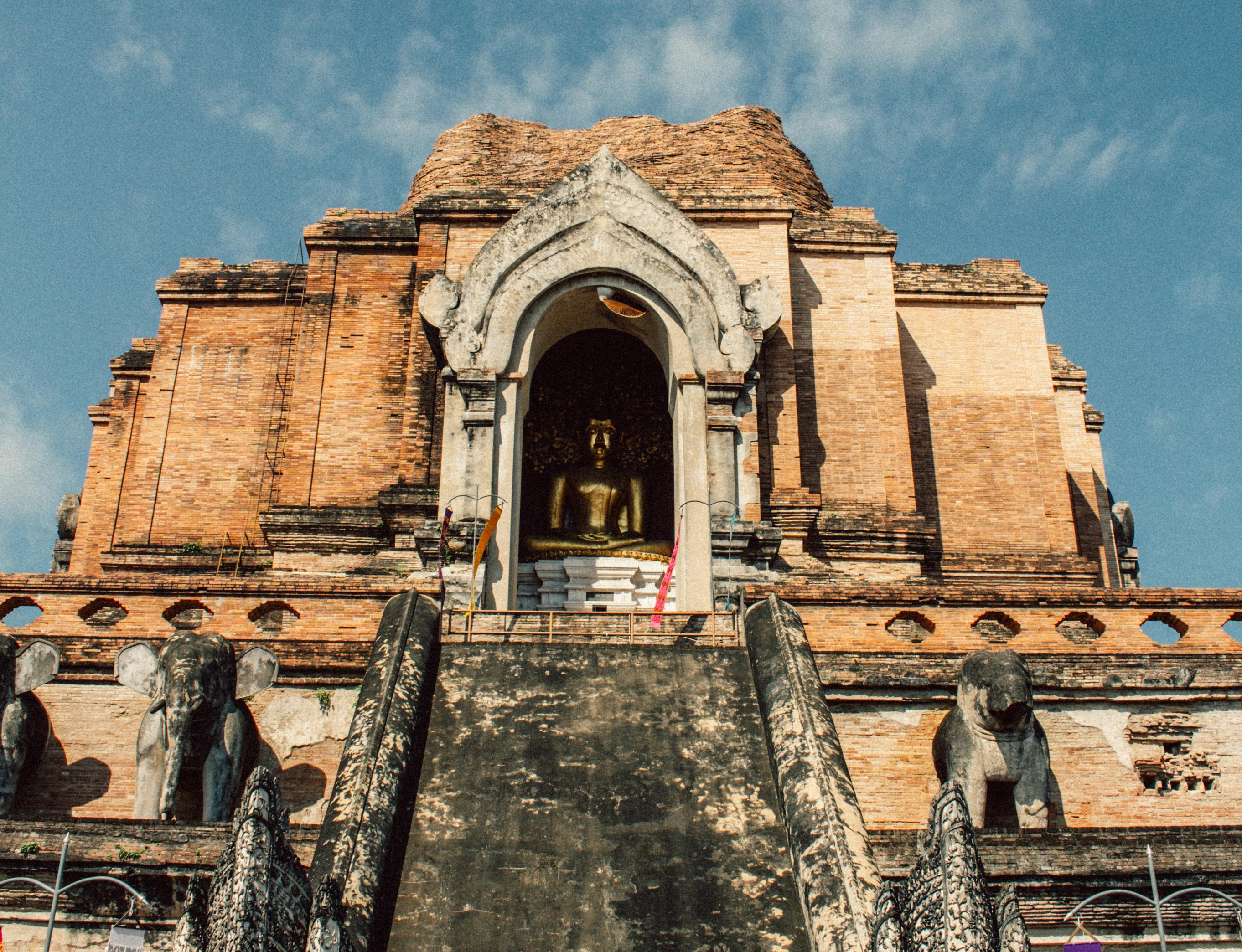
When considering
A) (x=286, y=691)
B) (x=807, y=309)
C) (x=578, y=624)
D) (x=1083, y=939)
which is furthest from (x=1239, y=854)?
(x=807, y=309)

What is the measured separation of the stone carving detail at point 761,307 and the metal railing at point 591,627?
3879mm

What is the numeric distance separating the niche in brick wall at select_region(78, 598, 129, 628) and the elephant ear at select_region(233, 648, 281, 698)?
7.38 feet

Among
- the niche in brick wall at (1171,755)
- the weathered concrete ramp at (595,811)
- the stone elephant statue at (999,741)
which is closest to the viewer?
the weathered concrete ramp at (595,811)

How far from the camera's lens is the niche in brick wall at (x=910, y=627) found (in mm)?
12781

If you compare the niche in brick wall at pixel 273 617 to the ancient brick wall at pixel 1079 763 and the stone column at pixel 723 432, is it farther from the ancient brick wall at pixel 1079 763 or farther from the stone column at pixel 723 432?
the ancient brick wall at pixel 1079 763

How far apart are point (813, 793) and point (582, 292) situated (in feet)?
29.8

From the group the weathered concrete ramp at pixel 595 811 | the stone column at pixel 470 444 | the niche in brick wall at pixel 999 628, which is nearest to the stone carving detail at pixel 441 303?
the stone column at pixel 470 444

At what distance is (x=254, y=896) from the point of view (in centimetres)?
661

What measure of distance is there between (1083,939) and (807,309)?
1079cm

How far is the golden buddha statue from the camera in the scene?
1714 centimetres

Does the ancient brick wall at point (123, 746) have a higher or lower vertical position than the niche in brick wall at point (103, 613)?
lower

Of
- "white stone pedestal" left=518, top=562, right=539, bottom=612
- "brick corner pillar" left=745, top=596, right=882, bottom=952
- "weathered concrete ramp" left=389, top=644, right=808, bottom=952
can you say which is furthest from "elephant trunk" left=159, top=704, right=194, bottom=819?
"white stone pedestal" left=518, top=562, right=539, bottom=612

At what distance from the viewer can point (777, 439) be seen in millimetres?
16688

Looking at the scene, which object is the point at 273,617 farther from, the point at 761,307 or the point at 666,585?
the point at 761,307
